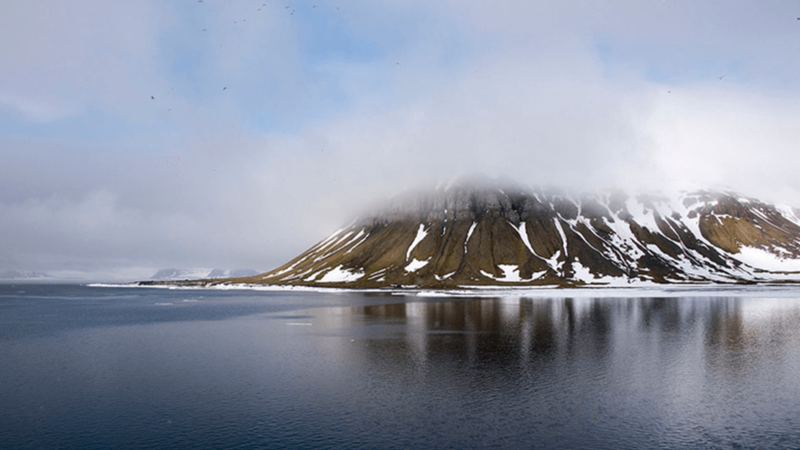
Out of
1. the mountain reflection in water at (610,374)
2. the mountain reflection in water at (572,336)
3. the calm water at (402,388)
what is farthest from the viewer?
the mountain reflection in water at (572,336)

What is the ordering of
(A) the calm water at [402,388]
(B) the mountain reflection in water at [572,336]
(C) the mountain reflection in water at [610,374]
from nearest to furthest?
(A) the calm water at [402,388] → (C) the mountain reflection in water at [610,374] → (B) the mountain reflection in water at [572,336]

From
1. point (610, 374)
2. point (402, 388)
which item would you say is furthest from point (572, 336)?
point (402, 388)

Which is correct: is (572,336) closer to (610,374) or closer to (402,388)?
(610,374)

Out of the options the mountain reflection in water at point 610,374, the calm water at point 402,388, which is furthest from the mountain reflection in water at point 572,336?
the calm water at point 402,388

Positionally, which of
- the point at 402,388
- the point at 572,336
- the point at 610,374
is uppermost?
the point at 402,388

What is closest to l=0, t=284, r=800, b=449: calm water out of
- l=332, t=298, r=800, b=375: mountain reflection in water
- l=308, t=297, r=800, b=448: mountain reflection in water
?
l=308, t=297, r=800, b=448: mountain reflection in water

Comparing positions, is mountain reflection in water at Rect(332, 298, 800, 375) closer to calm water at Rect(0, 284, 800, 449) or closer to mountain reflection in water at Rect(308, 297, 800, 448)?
mountain reflection in water at Rect(308, 297, 800, 448)

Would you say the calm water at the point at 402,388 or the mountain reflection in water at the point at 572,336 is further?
the mountain reflection in water at the point at 572,336

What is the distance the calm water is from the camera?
1161 inches

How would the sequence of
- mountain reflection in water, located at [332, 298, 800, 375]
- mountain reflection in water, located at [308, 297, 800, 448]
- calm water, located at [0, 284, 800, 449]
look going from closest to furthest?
calm water, located at [0, 284, 800, 449], mountain reflection in water, located at [308, 297, 800, 448], mountain reflection in water, located at [332, 298, 800, 375]

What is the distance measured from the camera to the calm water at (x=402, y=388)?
29.5m

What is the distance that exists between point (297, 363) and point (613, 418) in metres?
28.9

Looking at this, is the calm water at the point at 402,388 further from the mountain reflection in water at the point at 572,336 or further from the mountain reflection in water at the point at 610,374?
the mountain reflection in water at the point at 572,336

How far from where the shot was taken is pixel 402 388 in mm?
40188
